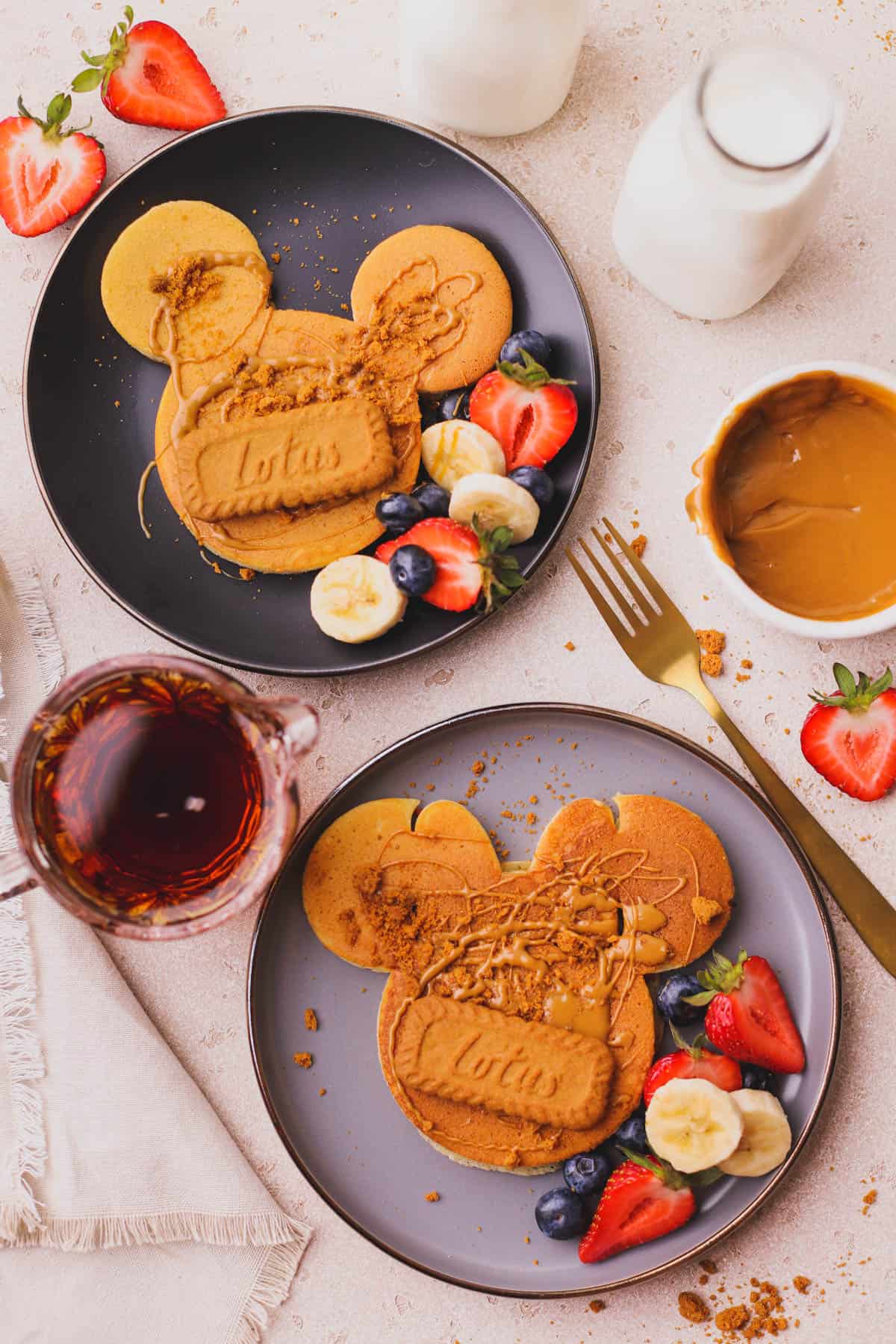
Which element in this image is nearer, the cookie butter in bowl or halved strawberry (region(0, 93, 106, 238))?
the cookie butter in bowl

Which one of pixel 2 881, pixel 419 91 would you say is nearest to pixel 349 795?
pixel 2 881

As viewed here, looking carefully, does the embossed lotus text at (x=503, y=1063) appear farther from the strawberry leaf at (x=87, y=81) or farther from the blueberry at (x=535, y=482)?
the strawberry leaf at (x=87, y=81)

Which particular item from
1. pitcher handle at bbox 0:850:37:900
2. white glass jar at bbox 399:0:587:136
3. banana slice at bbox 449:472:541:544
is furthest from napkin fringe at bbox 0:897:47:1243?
white glass jar at bbox 399:0:587:136

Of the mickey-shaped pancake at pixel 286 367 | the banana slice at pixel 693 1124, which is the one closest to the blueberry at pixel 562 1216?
the banana slice at pixel 693 1124

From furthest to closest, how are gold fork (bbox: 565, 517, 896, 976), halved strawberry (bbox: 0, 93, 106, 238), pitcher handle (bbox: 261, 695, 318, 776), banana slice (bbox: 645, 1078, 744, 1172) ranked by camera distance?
Result: halved strawberry (bbox: 0, 93, 106, 238) → gold fork (bbox: 565, 517, 896, 976) → banana slice (bbox: 645, 1078, 744, 1172) → pitcher handle (bbox: 261, 695, 318, 776)

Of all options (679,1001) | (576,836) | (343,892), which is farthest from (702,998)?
(343,892)

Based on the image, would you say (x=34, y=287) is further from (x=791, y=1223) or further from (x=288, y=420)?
(x=791, y=1223)

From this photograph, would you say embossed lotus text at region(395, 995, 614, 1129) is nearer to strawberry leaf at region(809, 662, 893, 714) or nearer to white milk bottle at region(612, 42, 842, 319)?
strawberry leaf at region(809, 662, 893, 714)
